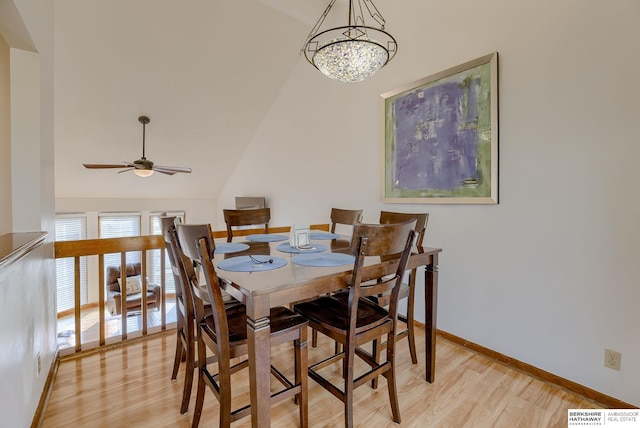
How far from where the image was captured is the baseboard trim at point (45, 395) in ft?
4.93

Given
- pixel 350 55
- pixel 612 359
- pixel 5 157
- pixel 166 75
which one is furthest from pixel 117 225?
pixel 612 359

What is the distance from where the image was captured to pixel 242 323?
1487 mm

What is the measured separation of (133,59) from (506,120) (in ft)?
12.8

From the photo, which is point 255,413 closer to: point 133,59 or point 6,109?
point 6,109

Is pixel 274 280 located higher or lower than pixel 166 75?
lower

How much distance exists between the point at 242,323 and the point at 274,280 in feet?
1.33

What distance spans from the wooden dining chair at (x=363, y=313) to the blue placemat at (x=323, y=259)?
0.45 feet

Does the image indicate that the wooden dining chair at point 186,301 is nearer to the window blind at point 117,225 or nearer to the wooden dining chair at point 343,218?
the wooden dining chair at point 343,218

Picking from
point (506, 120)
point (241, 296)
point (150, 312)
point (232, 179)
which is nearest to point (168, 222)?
point (241, 296)

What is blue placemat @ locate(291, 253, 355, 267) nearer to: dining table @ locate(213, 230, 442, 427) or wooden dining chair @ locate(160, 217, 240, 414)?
dining table @ locate(213, 230, 442, 427)

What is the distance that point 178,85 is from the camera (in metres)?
4.00

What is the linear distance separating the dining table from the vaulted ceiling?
283 cm

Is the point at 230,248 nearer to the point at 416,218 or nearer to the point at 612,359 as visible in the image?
the point at 416,218

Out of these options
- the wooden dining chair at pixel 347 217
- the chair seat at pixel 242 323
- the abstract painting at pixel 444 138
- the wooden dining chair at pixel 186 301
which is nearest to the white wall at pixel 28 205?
the wooden dining chair at pixel 186 301
